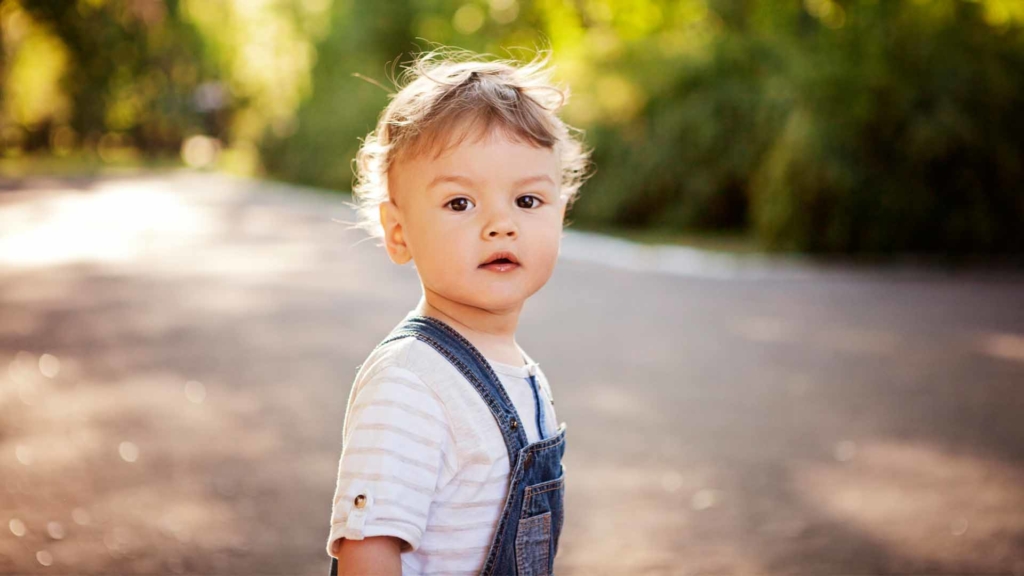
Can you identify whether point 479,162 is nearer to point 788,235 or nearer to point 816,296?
point 816,296

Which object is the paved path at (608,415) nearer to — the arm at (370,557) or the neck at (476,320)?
the neck at (476,320)

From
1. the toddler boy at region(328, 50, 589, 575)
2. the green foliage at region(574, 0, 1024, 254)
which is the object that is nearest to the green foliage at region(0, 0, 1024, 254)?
the green foliage at region(574, 0, 1024, 254)

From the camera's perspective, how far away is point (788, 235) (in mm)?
12648

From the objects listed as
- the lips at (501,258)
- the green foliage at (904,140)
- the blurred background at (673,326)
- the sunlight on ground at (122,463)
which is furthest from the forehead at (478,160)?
the green foliage at (904,140)

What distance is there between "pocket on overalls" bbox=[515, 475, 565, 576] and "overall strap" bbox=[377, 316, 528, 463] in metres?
0.09

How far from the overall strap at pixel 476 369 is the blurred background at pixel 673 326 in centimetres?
121

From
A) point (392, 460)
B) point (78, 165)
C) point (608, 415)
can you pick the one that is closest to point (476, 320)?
point (392, 460)

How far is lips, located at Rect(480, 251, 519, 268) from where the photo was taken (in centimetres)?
178

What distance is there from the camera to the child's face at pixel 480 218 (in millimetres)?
1773

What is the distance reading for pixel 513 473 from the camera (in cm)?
175

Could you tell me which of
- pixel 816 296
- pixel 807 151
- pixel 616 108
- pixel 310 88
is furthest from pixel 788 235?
pixel 310 88

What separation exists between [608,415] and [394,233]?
13.9ft

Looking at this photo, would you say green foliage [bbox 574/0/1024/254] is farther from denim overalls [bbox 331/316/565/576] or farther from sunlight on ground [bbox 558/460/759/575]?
denim overalls [bbox 331/316/565/576]

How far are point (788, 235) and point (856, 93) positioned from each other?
1.86 metres
